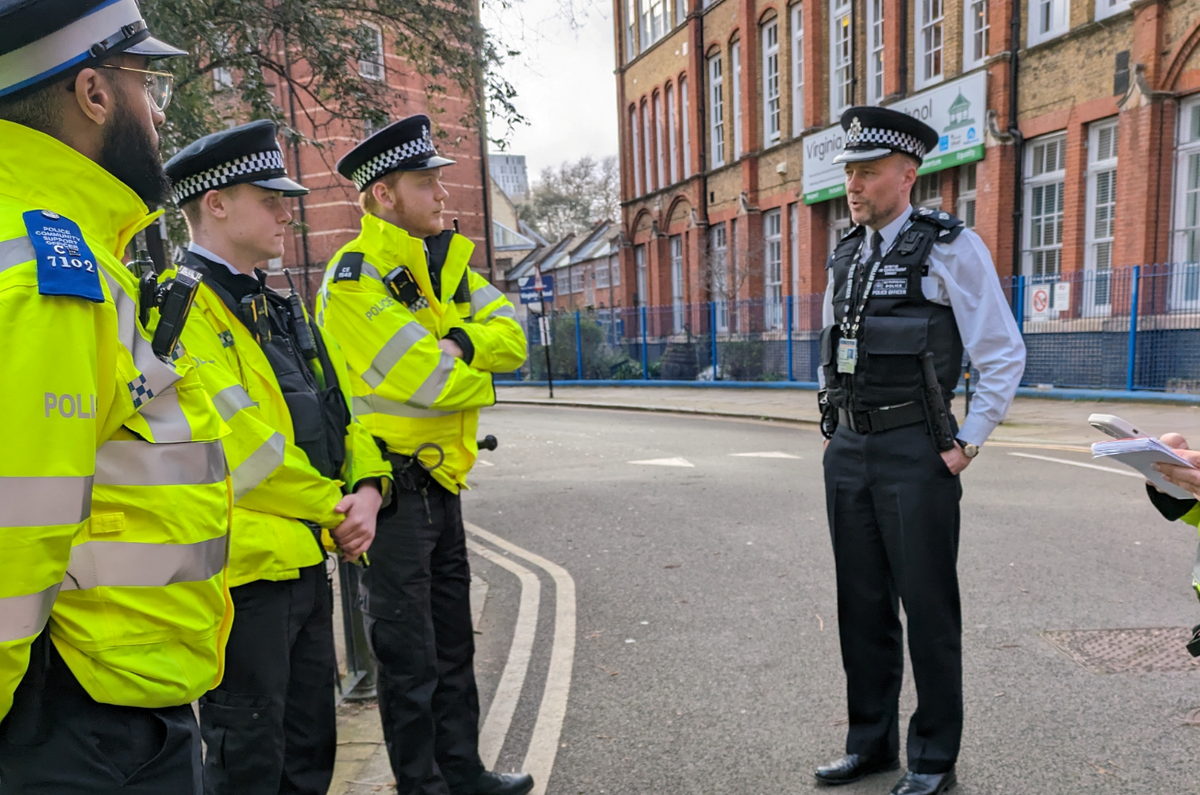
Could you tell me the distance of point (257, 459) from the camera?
2.18 meters

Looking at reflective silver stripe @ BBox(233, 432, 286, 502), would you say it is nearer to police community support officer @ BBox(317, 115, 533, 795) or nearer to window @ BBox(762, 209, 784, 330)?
police community support officer @ BBox(317, 115, 533, 795)

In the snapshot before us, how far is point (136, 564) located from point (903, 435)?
2.52 m

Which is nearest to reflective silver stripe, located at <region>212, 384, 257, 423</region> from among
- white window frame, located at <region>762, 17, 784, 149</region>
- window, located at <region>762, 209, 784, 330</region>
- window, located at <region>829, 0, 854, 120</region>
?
window, located at <region>829, 0, 854, 120</region>

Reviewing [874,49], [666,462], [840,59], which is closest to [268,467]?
[666,462]

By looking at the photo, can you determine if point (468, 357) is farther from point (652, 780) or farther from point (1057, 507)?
point (1057, 507)

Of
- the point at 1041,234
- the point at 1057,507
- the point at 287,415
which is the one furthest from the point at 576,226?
the point at 287,415

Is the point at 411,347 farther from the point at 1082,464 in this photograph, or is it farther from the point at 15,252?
the point at 1082,464

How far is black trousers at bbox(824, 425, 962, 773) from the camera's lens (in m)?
3.04

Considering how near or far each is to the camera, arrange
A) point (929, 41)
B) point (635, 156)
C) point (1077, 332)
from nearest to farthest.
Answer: point (1077, 332), point (929, 41), point (635, 156)

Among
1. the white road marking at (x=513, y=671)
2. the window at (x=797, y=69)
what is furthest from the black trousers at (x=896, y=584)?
the window at (x=797, y=69)

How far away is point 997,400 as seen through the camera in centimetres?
308

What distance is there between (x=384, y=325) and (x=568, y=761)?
6.19 feet

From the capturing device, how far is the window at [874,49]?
67.7 ft

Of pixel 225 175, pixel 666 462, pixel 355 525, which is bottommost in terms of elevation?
pixel 666 462
